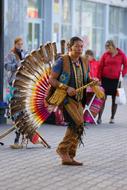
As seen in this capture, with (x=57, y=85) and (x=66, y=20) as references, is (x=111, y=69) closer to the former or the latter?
(x=57, y=85)

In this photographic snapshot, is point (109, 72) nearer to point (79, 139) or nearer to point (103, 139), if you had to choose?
point (103, 139)

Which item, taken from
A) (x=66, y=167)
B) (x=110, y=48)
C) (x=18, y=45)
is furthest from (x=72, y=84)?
(x=110, y=48)

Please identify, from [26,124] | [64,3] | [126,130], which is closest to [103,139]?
[126,130]

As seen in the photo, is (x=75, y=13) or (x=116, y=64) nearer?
(x=116, y=64)

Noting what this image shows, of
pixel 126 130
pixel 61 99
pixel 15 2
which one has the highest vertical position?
pixel 15 2

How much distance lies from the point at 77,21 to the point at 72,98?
71.9 feet

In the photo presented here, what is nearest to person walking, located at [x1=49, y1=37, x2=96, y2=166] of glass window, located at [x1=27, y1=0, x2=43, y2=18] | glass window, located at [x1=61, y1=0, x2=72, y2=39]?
glass window, located at [x1=27, y1=0, x2=43, y2=18]

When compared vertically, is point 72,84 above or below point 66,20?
below

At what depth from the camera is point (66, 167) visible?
7984mm

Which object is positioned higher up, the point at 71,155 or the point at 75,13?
the point at 75,13

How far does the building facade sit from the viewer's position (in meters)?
25.2

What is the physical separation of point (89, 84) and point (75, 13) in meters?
21.7

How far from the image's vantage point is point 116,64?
13.0 metres

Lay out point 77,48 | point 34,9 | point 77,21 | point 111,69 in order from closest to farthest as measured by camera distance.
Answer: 1. point 77,48
2. point 111,69
3. point 34,9
4. point 77,21
